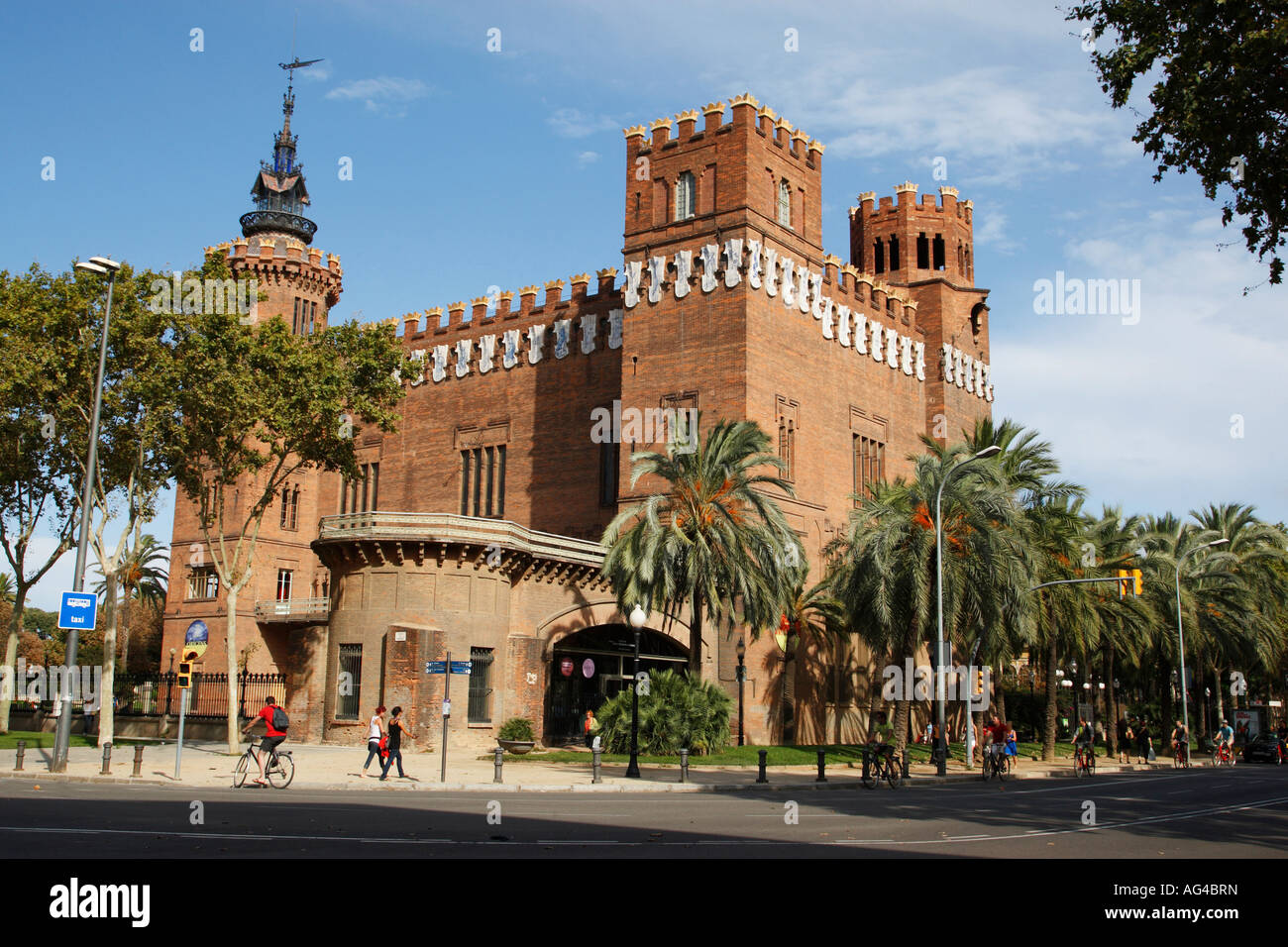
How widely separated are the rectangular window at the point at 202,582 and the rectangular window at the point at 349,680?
21364mm

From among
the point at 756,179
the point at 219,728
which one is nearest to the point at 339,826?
the point at 219,728

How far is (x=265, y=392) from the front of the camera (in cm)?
3173

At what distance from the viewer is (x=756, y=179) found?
4278 centimetres

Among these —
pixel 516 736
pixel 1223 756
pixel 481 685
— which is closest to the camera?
pixel 516 736

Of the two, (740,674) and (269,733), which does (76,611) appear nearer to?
(269,733)

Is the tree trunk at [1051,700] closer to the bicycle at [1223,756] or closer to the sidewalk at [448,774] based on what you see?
the sidewalk at [448,774]

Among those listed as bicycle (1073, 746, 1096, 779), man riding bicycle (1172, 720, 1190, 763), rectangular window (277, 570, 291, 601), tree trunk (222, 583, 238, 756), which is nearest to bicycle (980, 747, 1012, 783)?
bicycle (1073, 746, 1096, 779)

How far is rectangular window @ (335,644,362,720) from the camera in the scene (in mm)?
35844

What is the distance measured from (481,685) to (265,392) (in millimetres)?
11497

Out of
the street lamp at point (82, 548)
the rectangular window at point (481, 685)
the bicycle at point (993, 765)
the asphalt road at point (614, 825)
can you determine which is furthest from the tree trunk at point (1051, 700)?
the street lamp at point (82, 548)

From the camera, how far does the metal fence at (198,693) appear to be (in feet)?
141

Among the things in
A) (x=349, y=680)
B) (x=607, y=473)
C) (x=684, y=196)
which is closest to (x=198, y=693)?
(x=349, y=680)

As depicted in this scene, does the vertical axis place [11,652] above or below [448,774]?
above
